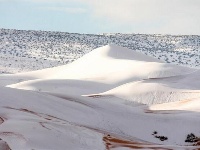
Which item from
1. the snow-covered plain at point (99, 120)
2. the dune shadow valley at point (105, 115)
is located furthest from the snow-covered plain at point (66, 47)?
the snow-covered plain at point (99, 120)

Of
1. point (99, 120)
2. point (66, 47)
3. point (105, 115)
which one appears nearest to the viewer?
point (99, 120)

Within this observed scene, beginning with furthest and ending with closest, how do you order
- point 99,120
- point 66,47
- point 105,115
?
point 66,47
point 105,115
point 99,120

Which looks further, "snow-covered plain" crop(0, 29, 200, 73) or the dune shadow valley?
"snow-covered plain" crop(0, 29, 200, 73)

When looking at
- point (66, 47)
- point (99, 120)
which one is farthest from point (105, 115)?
point (66, 47)

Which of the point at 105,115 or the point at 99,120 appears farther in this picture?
the point at 105,115

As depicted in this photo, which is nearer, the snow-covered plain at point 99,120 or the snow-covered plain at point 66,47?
the snow-covered plain at point 99,120

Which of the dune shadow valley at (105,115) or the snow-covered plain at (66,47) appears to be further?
the snow-covered plain at (66,47)

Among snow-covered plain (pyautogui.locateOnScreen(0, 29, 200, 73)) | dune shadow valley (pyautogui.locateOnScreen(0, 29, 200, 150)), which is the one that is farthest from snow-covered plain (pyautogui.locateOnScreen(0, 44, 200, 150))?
snow-covered plain (pyautogui.locateOnScreen(0, 29, 200, 73))

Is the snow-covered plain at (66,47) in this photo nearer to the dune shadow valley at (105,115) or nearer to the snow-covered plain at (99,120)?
the dune shadow valley at (105,115)

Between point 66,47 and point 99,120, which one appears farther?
point 66,47

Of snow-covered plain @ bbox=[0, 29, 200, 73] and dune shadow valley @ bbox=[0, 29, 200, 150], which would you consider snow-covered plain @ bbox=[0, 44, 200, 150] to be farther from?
snow-covered plain @ bbox=[0, 29, 200, 73]

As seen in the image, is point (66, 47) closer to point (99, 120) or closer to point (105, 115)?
point (105, 115)

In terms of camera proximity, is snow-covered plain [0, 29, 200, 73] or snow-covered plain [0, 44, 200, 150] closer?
snow-covered plain [0, 44, 200, 150]

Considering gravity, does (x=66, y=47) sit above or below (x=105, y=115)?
above
